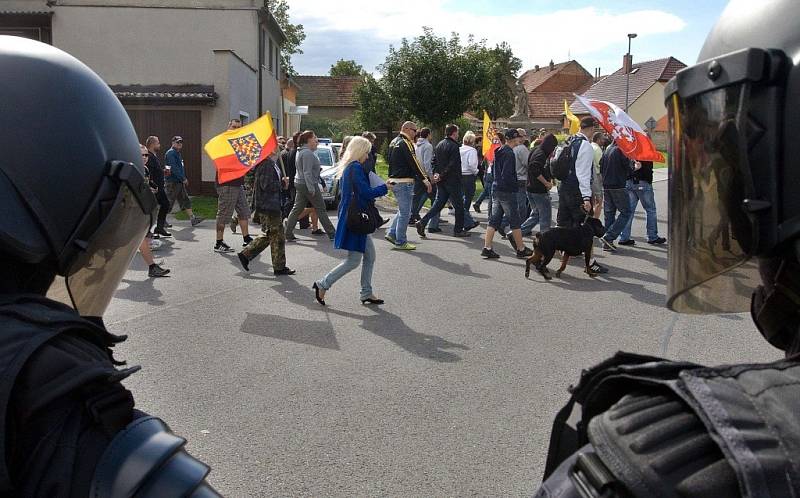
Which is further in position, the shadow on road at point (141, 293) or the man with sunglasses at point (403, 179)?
the man with sunglasses at point (403, 179)

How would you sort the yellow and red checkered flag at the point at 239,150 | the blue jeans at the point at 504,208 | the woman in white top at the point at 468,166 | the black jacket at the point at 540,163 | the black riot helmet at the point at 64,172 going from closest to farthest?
the black riot helmet at the point at 64,172, the yellow and red checkered flag at the point at 239,150, the black jacket at the point at 540,163, the blue jeans at the point at 504,208, the woman in white top at the point at 468,166

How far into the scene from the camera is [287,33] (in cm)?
5984

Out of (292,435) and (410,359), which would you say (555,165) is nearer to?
(410,359)

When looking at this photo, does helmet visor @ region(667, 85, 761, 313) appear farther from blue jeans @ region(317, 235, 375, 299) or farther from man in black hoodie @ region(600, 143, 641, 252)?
man in black hoodie @ region(600, 143, 641, 252)

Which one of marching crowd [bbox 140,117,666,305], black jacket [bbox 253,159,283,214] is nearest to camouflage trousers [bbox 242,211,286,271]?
marching crowd [bbox 140,117,666,305]

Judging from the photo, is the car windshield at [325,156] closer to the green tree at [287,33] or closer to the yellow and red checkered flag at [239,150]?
the yellow and red checkered flag at [239,150]

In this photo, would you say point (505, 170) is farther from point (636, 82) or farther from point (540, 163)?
point (636, 82)

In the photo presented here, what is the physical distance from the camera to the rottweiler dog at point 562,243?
348 inches

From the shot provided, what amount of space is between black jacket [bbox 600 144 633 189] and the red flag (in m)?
0.26

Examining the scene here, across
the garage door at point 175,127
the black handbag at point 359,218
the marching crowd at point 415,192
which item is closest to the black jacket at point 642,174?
the marching crowd at point 415,192

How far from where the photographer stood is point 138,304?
735cm

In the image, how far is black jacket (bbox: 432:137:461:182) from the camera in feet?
40.3

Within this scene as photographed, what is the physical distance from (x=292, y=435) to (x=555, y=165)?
20.7 feet

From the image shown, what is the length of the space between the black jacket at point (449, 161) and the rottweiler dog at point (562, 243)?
3.59 meters
